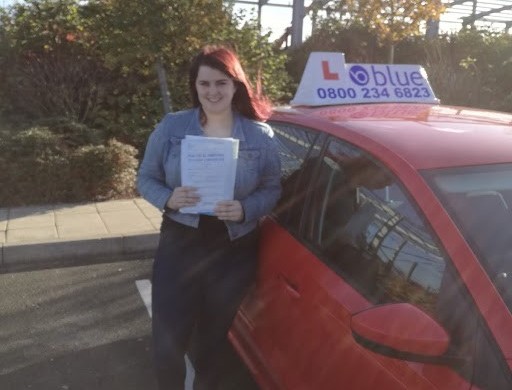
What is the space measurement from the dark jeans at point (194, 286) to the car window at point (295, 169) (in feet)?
0.64

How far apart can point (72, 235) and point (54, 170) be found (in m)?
1.37

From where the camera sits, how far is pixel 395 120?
2.48m

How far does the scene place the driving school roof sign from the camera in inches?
127

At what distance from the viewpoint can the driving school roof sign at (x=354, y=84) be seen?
324 centimetres

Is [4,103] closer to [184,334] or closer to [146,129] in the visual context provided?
[146,129]

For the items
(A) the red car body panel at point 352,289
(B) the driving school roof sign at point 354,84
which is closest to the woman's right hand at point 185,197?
(A) the red car body panel at point 352,289

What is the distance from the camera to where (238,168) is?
2463 mm

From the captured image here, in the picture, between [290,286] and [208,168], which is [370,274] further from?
[208,168]

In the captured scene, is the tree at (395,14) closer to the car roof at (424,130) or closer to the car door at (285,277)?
the car roof at (424,130)

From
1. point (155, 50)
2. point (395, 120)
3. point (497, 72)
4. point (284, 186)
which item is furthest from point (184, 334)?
point (497, 72)

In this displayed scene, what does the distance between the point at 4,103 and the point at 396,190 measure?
7400 millimetres

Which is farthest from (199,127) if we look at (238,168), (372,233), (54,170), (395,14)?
(395,14)

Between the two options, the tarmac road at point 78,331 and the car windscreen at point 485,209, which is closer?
the car windscreen at point 485,209

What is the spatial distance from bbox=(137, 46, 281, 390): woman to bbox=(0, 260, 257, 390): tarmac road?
2.35ft
